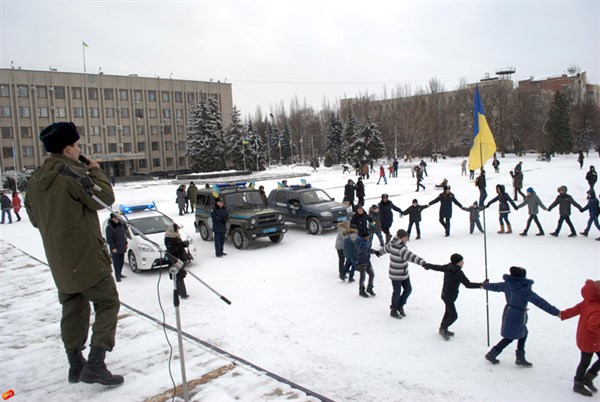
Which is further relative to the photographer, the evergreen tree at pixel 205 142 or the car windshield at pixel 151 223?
the evergreen tree at pixel 205 142

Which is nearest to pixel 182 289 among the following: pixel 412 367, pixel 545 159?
pixel 412 367

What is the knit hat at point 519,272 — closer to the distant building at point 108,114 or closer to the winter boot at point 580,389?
the winter boot at point 580,389

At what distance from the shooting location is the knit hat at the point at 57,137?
4.35 meters

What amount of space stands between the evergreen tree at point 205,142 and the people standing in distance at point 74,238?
61.7 meters

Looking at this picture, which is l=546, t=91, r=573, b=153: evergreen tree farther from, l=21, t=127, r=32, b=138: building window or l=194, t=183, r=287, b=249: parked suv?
l=21, t=127, r=32, b=138: building window

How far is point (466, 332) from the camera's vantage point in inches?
287

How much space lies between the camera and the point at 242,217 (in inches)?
591

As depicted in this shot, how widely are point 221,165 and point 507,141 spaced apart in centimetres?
5006

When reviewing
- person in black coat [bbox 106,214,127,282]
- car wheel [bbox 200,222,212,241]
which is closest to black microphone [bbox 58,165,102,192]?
person in black coat [bbox 106,214,127,282]

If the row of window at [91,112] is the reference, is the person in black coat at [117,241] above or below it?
below

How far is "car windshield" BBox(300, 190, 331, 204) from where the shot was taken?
17.8 meters

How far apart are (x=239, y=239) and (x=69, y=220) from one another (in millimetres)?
10871

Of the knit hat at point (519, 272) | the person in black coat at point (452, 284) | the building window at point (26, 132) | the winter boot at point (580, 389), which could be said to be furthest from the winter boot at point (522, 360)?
the building window at point (26, 132)

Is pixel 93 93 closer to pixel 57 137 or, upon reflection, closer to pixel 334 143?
pixel 334 143
